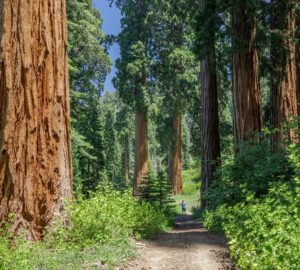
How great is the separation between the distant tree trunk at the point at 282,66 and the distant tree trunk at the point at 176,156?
1314 cm

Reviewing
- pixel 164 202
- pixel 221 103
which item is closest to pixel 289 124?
pixel 164 202

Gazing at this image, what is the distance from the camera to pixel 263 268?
354 centimetres

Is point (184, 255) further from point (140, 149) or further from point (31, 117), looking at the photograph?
point (140, 149)

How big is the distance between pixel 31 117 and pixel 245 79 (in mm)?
6475

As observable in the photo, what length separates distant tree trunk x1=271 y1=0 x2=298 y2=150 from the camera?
1138 centimetres

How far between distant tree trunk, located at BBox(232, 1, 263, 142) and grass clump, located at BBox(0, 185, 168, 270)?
4.92m

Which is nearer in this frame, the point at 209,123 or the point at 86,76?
the point at 209,123

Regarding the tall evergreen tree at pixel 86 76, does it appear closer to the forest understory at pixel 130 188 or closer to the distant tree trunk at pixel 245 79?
the forest understory at pixel 130 188

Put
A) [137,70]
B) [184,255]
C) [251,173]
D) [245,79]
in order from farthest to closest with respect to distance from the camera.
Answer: [137,70], [245,79], [251,173], [184,255]

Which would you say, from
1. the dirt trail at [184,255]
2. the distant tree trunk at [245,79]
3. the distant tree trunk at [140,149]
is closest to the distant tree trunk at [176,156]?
the distant tree trunk at [140,149]

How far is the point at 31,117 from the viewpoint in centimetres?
601

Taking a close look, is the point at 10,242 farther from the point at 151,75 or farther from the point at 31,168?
the point at 151,75

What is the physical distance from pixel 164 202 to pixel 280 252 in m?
12.1

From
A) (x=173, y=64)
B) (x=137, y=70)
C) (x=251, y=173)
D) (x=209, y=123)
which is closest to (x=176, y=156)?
(x=173, y=64)
